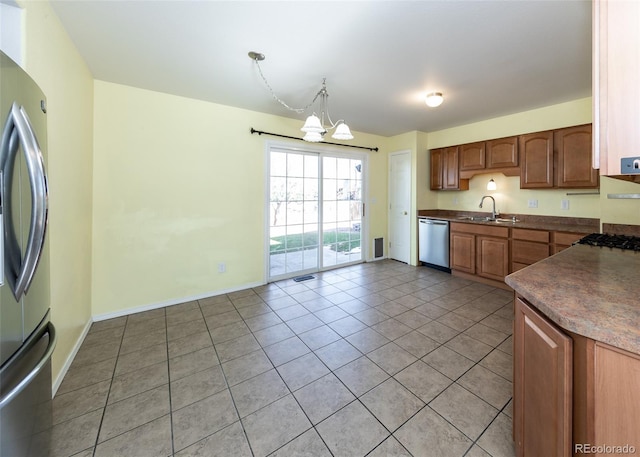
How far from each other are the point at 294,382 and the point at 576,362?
1500mm

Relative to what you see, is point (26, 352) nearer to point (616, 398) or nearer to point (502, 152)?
point (616, 398)

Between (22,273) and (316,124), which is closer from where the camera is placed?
(22,273)

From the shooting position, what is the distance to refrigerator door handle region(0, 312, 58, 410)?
2.61 ft

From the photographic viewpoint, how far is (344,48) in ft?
6.71

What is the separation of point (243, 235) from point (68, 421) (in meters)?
2.30

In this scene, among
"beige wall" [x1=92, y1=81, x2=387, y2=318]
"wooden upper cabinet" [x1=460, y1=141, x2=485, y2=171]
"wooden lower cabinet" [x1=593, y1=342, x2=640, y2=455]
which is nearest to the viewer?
"wooden lower cabinet" [x1=593, y1=342, x2=640, y2=455]

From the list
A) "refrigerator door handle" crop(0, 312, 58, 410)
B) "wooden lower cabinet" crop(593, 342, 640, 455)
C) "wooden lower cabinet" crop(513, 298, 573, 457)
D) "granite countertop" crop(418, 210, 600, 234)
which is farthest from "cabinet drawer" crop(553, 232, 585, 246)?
"refrigerator door handle" crop(0, 312, 58, 410)

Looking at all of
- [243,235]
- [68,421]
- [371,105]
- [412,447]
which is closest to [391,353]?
[412,447]

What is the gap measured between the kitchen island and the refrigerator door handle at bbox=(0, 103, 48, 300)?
182 cm

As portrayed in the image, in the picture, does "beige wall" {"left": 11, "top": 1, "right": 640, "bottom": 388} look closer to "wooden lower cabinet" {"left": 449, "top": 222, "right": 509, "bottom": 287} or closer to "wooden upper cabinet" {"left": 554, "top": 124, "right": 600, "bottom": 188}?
"wooden upper cabinet" {"left": 554, "top": 124, "right": 600, "bottom": 188}

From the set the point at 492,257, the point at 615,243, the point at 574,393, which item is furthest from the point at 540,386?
the point at 492,257

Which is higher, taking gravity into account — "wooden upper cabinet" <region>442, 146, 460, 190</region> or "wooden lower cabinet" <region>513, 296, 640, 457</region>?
"wooden upper cabinet" <region>442, 146, 460, 190</region>

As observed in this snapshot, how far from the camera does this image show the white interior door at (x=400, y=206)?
4.69m

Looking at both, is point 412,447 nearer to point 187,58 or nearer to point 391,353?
point 391,353
